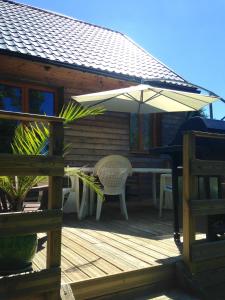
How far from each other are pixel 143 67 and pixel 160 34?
12.6ft

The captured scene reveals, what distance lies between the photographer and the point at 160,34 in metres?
11.6

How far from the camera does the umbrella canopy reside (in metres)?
5.08

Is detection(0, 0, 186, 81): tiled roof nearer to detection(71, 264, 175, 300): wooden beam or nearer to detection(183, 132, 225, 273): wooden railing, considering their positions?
detection(183, 132, 225, 273): wooden railing

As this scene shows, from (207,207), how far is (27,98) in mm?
A: 4301

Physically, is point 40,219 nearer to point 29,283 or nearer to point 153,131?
point 29,283

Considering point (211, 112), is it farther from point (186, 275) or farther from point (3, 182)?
point (3, 182)

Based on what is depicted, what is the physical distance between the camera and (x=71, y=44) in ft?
25.8

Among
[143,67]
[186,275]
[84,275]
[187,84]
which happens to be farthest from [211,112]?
[84,275]

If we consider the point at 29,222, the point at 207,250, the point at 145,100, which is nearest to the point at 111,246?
the point at 207,250

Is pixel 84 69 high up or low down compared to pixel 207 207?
up

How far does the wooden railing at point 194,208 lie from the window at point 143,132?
15.1ft

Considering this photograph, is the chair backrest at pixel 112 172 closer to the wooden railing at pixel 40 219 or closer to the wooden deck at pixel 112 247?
the wooden deck at pixel 112 247

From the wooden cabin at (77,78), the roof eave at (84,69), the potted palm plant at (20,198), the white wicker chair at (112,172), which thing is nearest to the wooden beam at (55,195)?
the potted palm plant at (20,198)

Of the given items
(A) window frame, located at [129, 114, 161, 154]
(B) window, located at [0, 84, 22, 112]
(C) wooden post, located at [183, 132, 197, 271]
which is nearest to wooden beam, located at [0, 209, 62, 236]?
(C) wooden post, located at [183, 132, 197, 271]
